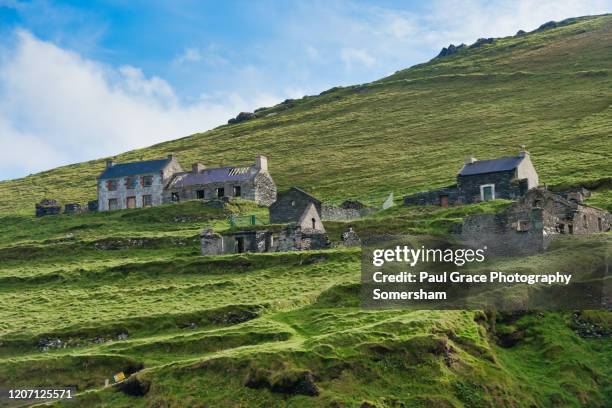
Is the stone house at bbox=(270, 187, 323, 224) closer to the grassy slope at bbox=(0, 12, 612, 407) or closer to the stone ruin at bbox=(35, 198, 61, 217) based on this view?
the grassy slope at bbox=(0, 12, 612, 407)

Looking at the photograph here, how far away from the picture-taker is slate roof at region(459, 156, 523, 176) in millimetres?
81812

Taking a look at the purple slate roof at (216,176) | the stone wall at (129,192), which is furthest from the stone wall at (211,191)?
the stone wall at (129,192)

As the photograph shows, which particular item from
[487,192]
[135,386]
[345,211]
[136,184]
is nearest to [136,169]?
[136,184]

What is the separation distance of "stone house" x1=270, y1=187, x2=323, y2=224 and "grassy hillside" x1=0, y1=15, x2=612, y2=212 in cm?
2352

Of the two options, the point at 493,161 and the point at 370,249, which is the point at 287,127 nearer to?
the point at 493,161

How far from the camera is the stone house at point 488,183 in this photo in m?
80.7

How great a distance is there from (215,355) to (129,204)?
68457 mm

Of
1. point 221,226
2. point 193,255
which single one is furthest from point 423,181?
point 193,255

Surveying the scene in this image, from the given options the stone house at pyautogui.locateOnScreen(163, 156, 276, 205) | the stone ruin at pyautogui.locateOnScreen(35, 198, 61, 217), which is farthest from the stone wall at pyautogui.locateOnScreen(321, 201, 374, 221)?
the stone ruin at pyautogui.locateOnScreen(35, 198, 61, 217)

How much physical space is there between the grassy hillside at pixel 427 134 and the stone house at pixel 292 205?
2352 centimetres

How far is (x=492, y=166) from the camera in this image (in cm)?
8306

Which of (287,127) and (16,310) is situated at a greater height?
(287,127)

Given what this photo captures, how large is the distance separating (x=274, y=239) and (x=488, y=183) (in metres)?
25.1

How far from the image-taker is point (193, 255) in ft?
228
